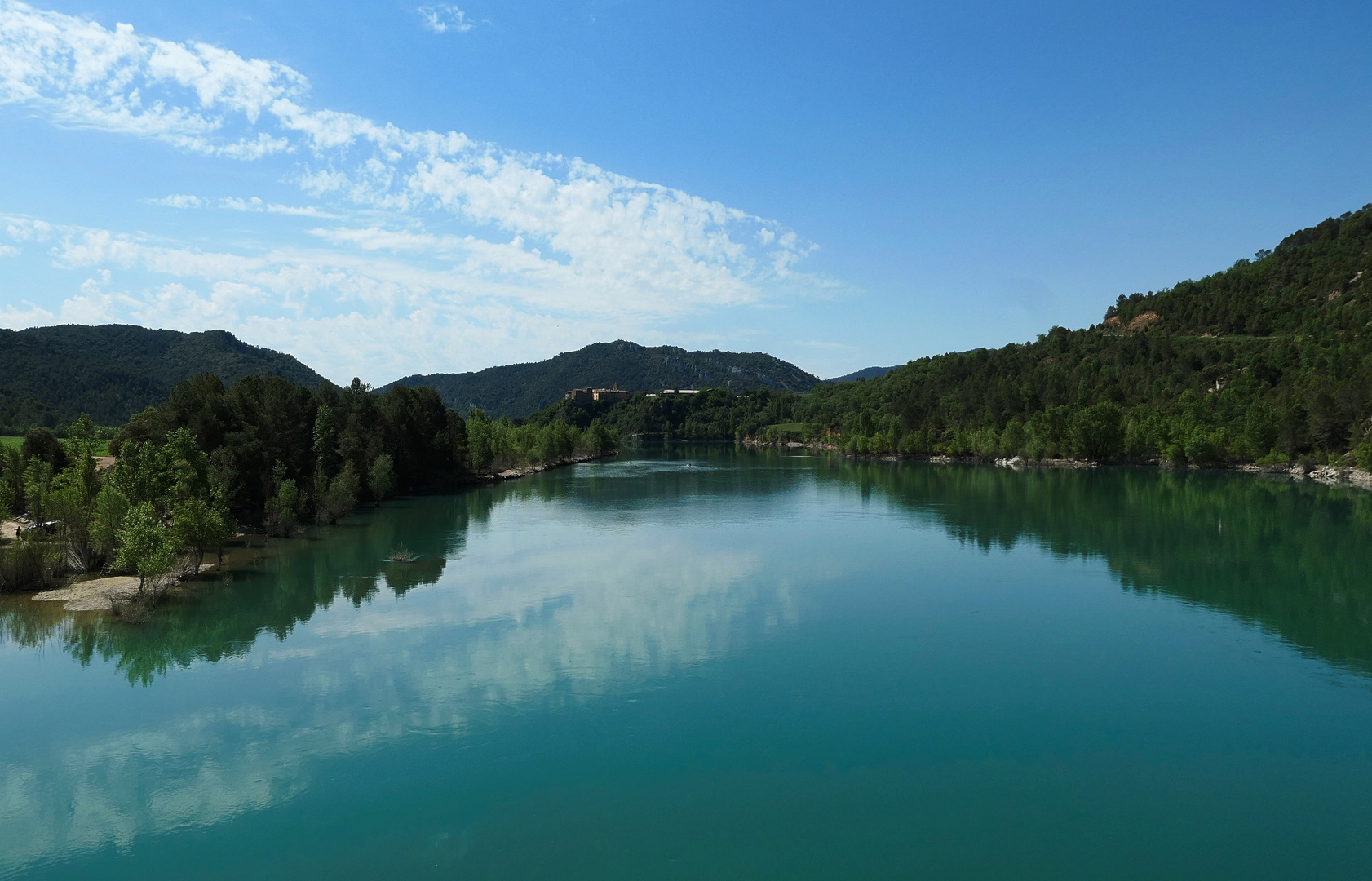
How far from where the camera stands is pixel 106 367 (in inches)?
4441

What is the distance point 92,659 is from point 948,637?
21.6 metres

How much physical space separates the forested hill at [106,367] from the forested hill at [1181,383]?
86195 mm

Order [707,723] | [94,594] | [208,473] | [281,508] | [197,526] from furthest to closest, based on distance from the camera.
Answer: [281,508] → [208,473] → [197,526] → [94,594] → [707,723]

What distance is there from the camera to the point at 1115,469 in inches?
3135

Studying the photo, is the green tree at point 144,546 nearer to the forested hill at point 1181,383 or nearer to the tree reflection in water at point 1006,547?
the tree reflection in water at point 1006,547

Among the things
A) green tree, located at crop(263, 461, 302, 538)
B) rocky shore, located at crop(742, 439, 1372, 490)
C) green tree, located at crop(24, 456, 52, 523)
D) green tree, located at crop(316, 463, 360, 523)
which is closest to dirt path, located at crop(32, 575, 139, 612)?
green tree, located at crop(24, 456, 52, 523)

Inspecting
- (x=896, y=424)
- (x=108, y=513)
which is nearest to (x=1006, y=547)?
(x=108, y=513)

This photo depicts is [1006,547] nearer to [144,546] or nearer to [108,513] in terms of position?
[144,546]

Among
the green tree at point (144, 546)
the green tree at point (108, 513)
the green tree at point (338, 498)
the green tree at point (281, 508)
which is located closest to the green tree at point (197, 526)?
the green tree at point (144, 546)

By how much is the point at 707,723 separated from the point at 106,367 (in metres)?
128

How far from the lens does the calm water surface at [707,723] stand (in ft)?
36.4

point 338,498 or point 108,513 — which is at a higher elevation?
point 108,513

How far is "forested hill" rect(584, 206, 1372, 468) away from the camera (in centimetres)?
7056

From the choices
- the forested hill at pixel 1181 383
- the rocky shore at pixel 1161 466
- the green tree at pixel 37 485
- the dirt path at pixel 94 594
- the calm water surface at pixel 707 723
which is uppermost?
the forested hill at pixel 1181 383
